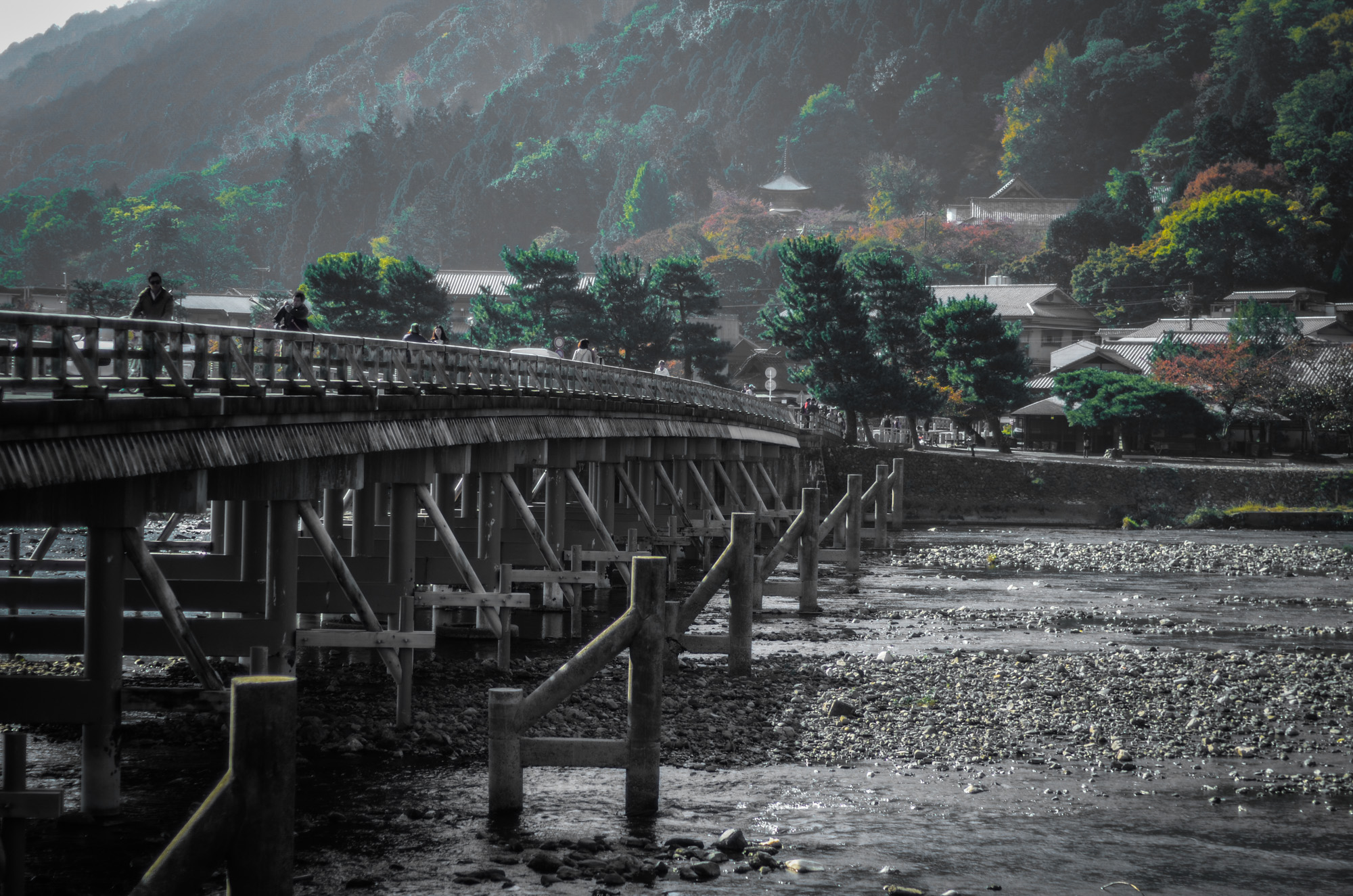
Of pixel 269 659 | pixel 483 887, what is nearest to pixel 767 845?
pixel 483 887

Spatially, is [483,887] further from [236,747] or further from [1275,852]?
[1275,852]

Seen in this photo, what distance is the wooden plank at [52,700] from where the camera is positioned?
10609 mm

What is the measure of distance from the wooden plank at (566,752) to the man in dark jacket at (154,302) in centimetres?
620

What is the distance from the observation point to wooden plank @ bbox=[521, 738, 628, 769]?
11352 mm

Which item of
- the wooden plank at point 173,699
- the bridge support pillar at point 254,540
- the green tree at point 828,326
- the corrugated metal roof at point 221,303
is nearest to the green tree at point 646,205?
the corrugated metal roof at point 221,303

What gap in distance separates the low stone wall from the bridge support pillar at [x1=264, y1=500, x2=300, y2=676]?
145 ft

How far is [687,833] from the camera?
37.2 ft

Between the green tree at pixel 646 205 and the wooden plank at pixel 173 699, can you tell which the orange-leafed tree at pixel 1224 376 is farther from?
the green tree at pixel 646 205

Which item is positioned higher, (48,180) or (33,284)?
(48,180)

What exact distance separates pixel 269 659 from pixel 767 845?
5240mm

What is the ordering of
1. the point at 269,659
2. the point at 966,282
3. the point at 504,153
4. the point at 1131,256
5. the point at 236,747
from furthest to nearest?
the point at 504,153 → the point at 966,282 → the point at 1131,256 → the point at 269,659 → the point at 236,747

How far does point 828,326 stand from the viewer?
193ft

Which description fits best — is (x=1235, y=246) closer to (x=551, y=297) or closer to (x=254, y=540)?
(x=551, y=297)

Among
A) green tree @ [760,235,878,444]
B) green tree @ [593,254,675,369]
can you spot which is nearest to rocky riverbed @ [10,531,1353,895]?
green tree @ [760,235,878,444]
